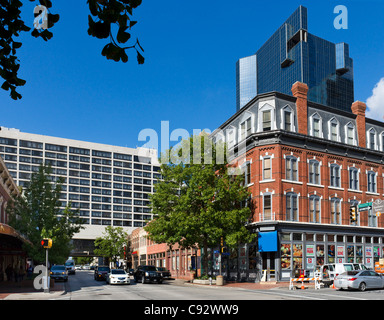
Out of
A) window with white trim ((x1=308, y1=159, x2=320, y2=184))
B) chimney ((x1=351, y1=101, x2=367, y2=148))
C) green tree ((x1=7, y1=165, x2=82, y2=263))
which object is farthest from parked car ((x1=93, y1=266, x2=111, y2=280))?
chimney ((x1=351, y1=101, x2=367, y2=148))

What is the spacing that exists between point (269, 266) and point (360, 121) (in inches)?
754

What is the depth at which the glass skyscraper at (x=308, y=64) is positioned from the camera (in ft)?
545

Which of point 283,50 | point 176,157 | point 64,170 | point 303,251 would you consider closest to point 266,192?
point 303,251

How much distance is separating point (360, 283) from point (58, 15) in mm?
27610

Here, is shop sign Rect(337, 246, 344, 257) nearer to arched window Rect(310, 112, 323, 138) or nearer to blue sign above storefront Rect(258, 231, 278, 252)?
blue sign above storefront Rect(258, 231, 278, 252)

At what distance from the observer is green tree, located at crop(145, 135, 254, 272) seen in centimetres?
3750

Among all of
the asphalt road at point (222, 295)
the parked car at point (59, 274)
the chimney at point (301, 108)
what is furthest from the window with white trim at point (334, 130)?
the parked car at point (59, 274)

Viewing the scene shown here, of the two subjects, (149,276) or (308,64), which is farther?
(308,64)

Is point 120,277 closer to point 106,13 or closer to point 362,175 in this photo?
point 362,175

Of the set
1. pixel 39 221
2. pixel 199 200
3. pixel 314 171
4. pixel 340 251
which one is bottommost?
pixel 340 251

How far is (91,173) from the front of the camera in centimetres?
13188

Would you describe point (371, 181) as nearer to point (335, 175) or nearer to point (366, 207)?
point (335, 175)

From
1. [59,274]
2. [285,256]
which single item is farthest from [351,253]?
[59,274]

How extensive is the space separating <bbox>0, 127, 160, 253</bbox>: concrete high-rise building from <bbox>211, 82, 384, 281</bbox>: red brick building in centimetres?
8879
